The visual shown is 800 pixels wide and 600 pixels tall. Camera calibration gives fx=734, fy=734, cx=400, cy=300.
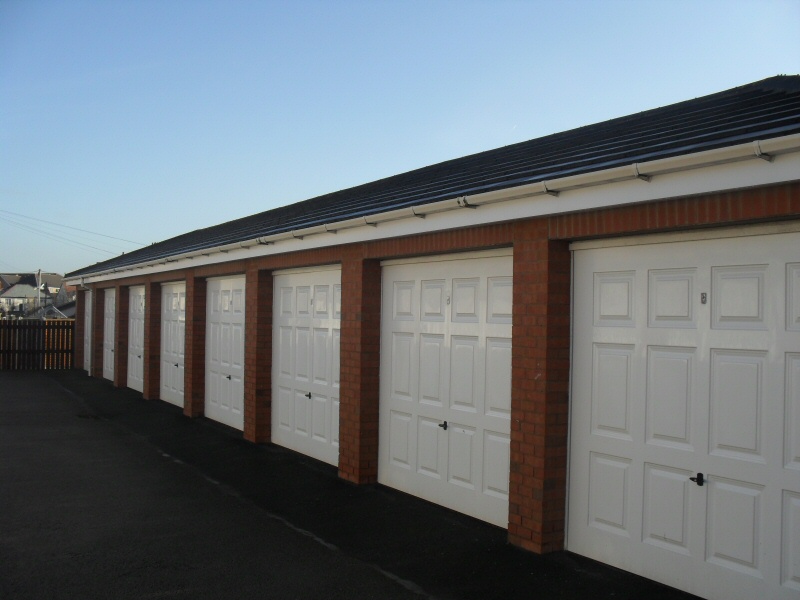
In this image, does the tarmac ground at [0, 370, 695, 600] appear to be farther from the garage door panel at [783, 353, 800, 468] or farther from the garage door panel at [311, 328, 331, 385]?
the garage door panel at [783, 353, 800, 468]

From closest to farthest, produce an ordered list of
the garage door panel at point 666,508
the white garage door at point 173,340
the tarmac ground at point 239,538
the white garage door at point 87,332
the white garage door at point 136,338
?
the garage door panel at point 666,508 → the tarmac ground at point 239,538 → the white garage door at point 173,340 → the white garage door at point 136,338 → the white garage door at point 87,332

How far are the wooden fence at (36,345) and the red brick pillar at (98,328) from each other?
15.6 ft

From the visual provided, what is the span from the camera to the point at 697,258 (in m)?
4.79

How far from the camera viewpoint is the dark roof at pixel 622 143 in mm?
4477


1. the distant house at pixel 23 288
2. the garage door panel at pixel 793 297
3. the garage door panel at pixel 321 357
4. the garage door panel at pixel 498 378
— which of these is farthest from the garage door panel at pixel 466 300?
the distant house at pixel 23 288

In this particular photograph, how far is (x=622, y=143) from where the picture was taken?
5680 mm

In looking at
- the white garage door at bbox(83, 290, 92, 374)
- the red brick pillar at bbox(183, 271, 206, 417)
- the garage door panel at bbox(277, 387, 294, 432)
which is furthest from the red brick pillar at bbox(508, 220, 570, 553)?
the white garage door at bbox(83, 290, 92, 374)

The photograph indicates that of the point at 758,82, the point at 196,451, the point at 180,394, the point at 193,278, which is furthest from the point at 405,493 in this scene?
the point at 180,394

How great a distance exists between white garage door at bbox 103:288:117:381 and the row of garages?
12.7 metres

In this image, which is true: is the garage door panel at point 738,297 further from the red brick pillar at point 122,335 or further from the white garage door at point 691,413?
the red brick pillar at point 122,335

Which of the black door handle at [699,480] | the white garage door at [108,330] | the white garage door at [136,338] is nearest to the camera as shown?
the black door handle at [699,480]

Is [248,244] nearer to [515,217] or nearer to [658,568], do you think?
[515,217]

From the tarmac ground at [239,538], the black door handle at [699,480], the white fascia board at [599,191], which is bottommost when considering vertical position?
the tarmac ground at [239,538]

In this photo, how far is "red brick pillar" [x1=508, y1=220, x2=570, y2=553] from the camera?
18.2ft
